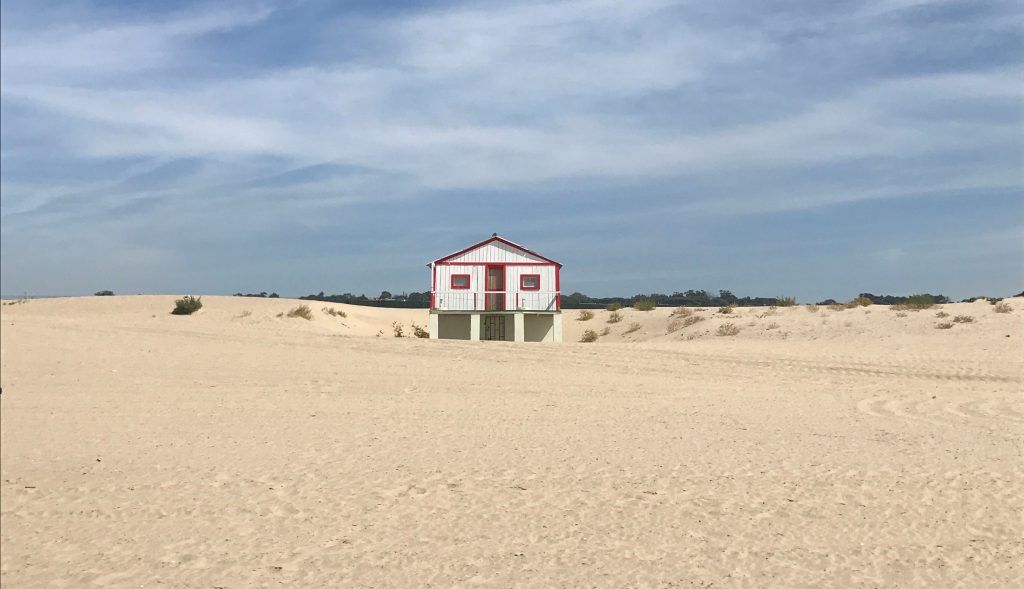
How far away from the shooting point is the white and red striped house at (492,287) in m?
32.2

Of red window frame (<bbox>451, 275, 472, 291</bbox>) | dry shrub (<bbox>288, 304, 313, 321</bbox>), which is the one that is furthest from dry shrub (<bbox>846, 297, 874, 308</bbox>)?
dry shrub (<bbox>288, 304, 313, 321</bbox>)

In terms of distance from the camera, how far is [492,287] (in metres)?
32.7

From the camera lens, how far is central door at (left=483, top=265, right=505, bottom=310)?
32.4 meters

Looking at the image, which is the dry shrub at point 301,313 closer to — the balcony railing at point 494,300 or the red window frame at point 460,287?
the balcony railing at point 494,300

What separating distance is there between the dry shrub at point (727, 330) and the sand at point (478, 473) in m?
14.5

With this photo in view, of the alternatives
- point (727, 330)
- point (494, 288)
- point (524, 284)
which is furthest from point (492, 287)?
point (727, 330)

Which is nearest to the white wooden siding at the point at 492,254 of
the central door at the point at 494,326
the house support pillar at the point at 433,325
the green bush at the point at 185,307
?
the house support pillar at the point at 433,325

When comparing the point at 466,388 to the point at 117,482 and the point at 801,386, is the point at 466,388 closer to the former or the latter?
the point at 801,386

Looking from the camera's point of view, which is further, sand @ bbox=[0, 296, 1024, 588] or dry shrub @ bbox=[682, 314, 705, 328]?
dry shrub @ bbox=[682, 314, 705, 328]

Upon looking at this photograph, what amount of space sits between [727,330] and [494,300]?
9.49 metres

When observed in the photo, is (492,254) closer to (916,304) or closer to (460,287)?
(460,287)

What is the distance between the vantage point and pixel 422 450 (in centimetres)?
1019

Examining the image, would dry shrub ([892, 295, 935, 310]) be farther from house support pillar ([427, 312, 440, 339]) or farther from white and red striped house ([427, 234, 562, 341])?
house support pillar ([427, 312, 440, 339])

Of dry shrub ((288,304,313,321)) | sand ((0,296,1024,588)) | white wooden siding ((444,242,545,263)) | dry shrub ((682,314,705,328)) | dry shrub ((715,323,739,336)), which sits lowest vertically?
sand ((0,296,1024,588))
